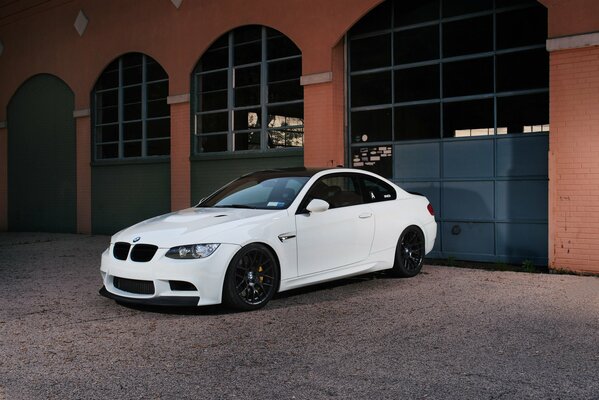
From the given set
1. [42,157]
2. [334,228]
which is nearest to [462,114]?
[334,228]

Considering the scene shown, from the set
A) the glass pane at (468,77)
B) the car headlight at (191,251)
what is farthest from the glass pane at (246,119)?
the car headlight at (191,251)

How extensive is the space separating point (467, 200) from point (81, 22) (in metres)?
12.2

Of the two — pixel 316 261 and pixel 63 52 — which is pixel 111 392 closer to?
pixel 316 261

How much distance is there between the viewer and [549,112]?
9.45 m

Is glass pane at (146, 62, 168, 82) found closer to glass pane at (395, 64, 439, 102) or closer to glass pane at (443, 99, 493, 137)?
glass pane at (395, 64, 439, 102)

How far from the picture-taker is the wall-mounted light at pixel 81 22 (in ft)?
57.3

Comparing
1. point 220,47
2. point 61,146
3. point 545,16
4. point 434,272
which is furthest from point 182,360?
point 61,146

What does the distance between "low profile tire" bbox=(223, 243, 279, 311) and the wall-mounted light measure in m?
13.5

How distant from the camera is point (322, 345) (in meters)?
5.08

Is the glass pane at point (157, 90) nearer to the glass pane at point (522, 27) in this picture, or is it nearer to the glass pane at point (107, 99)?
the glass pane at point (107, 99)

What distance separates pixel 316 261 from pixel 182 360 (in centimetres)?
254

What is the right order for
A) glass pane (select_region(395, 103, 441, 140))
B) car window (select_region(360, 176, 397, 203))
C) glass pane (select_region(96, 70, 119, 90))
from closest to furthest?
car window (select_region(360, 176, 397, 203)) < glass pane (select_region(395, 103, 441, 140)) < glass pane (select_region(96, 70, 119, 90))

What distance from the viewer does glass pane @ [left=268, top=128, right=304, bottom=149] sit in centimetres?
1295

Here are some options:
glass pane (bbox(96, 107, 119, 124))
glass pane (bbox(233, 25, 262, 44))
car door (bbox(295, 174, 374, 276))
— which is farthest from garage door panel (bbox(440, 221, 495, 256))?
glass pane (bbox(96, 107, 119, 124))
